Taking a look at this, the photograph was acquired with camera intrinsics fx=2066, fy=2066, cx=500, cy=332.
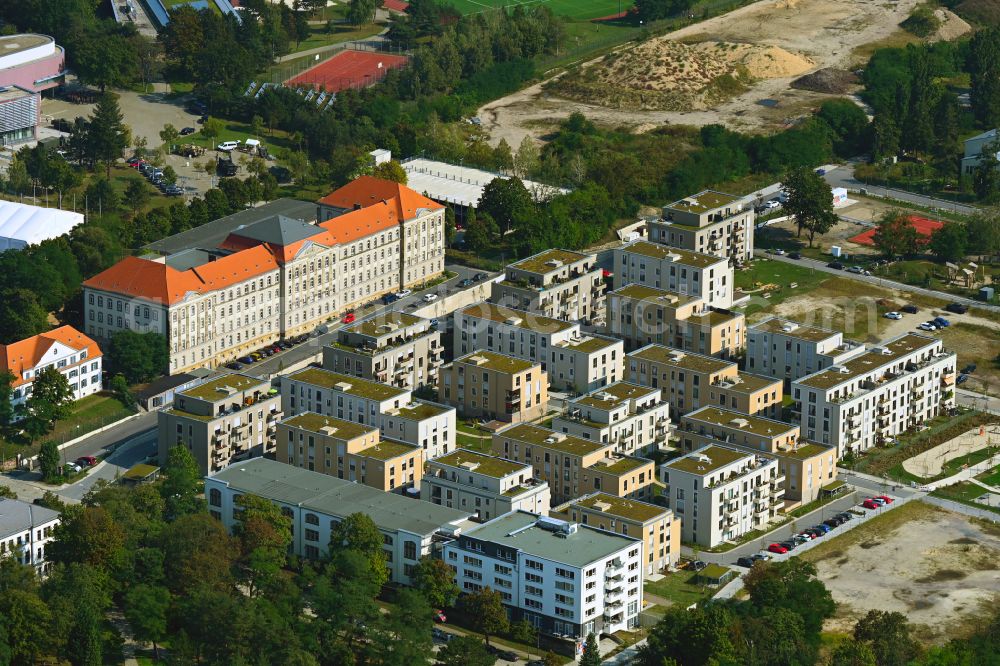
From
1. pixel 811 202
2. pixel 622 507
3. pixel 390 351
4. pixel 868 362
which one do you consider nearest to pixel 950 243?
pixel 811 202

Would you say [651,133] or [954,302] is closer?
[954,302]

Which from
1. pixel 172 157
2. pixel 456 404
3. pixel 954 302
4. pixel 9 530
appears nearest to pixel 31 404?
pixel 9 530

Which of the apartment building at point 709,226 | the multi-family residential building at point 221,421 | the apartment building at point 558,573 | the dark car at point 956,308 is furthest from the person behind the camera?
the apartment building at point 709,226

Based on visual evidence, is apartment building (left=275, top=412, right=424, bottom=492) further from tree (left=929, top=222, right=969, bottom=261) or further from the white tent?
tree (left=929, top=222, right=969, bottom=261)

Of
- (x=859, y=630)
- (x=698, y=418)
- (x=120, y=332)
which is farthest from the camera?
(x=120, y=332)

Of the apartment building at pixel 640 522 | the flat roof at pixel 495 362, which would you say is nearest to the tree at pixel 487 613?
the apartment building at pixel 640 522

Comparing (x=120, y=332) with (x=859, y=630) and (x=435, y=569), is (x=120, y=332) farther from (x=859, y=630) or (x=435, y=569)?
(x=859, y=630)

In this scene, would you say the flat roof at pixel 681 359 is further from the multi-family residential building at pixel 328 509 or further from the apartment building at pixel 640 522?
the multi-family residential building at pixel 328 509
